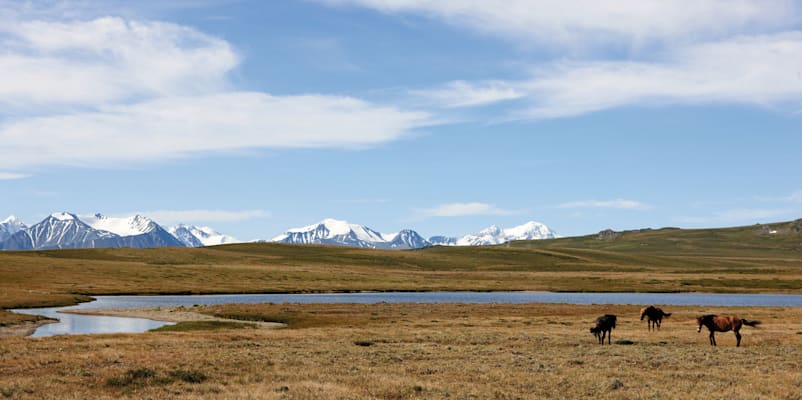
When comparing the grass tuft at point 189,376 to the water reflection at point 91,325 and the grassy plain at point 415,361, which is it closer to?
the grassy plain at point 415,361

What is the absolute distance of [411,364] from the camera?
106 feet

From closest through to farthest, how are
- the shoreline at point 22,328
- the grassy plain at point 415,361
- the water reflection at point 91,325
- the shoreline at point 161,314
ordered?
the grassy plain at point 415,361
the shoreline at point 22,328
the water reflection at point 91,325
the shoreline at point 161,314

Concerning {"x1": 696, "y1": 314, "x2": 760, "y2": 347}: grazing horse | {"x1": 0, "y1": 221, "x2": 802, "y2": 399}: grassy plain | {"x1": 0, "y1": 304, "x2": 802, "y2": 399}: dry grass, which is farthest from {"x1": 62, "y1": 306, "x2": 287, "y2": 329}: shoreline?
{"x1": 696, "y1": 314, "x2": 760, "y2": 347}: grazing horse

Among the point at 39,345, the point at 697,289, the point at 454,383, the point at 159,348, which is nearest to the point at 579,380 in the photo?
the point at 454,383

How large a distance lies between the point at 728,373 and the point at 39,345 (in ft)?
113

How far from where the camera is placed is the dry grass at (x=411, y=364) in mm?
25188

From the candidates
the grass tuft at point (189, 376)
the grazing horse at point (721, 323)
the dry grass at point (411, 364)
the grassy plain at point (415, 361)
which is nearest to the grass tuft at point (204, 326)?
the grassy plain at point (415, 361)

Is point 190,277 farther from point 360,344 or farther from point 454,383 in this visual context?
point 454,383

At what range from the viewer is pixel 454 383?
88.2ft

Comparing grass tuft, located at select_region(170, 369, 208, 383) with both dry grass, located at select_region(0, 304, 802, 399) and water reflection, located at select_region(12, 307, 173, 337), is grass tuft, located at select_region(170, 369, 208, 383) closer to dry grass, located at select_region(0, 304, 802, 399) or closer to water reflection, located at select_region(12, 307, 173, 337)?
dry grass, located at select_region(0, 304, 802, 399)

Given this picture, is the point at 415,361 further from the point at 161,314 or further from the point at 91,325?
the point at 161,314

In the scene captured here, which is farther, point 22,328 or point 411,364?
point 22,328

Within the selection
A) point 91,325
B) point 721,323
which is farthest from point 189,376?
point 91,325

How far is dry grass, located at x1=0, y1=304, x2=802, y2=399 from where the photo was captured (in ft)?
82.6
